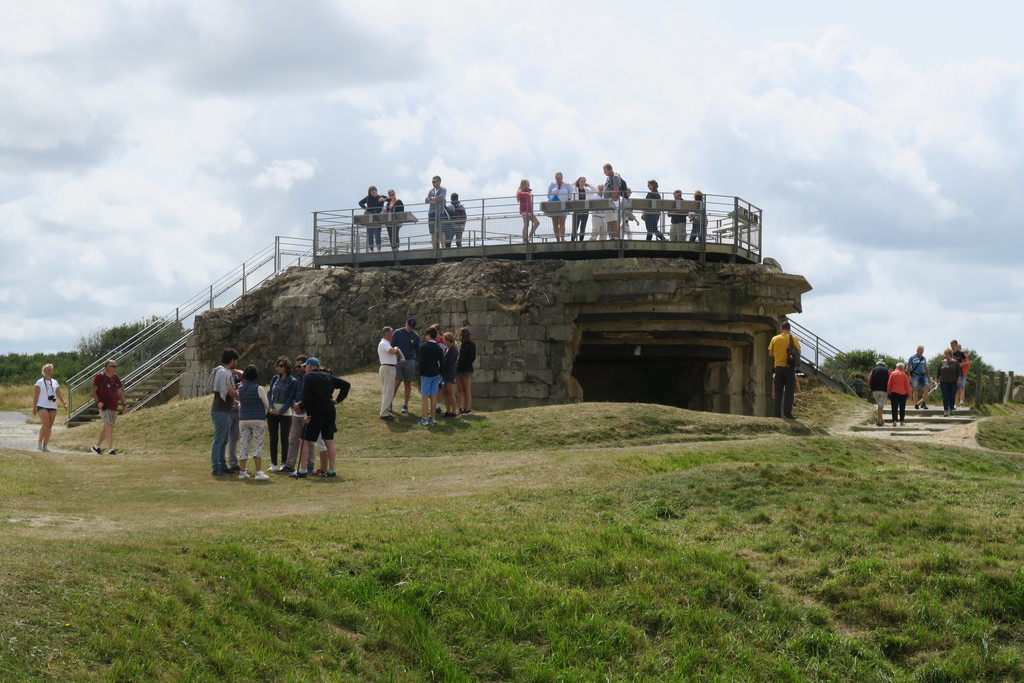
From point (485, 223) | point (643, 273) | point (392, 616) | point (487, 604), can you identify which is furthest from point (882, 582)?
point (485, 223)

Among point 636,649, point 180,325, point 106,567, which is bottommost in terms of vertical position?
point 636,649

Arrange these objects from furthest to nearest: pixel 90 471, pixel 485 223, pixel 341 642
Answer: pixel 485 223 → pixel 90 471 → pixel 341 642

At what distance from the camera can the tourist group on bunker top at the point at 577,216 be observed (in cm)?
2658

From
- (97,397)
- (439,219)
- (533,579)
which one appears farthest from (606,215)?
(533,579)

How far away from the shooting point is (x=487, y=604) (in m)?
9.62

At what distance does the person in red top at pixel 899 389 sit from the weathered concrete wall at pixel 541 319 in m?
3.67

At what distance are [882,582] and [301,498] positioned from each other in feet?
23.5

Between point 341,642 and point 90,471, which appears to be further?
point 90,471

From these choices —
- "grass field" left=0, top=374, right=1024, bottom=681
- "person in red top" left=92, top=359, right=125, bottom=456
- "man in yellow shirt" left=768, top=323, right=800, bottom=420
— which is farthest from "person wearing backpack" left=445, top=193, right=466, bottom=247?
"grass field" left=0, top=374, right=1024, bottom=681

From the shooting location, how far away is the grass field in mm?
8359

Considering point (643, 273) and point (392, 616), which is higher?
point (643, 273)

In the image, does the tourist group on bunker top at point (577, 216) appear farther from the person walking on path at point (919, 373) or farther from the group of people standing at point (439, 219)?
the person walking on path at point (919, 373)

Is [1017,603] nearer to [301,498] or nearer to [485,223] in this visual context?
[301,498]

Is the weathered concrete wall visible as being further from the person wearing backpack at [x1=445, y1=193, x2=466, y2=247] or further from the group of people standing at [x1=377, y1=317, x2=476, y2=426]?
the group of people standing at [x1=377, y1=317, x2=476, y2=426]
